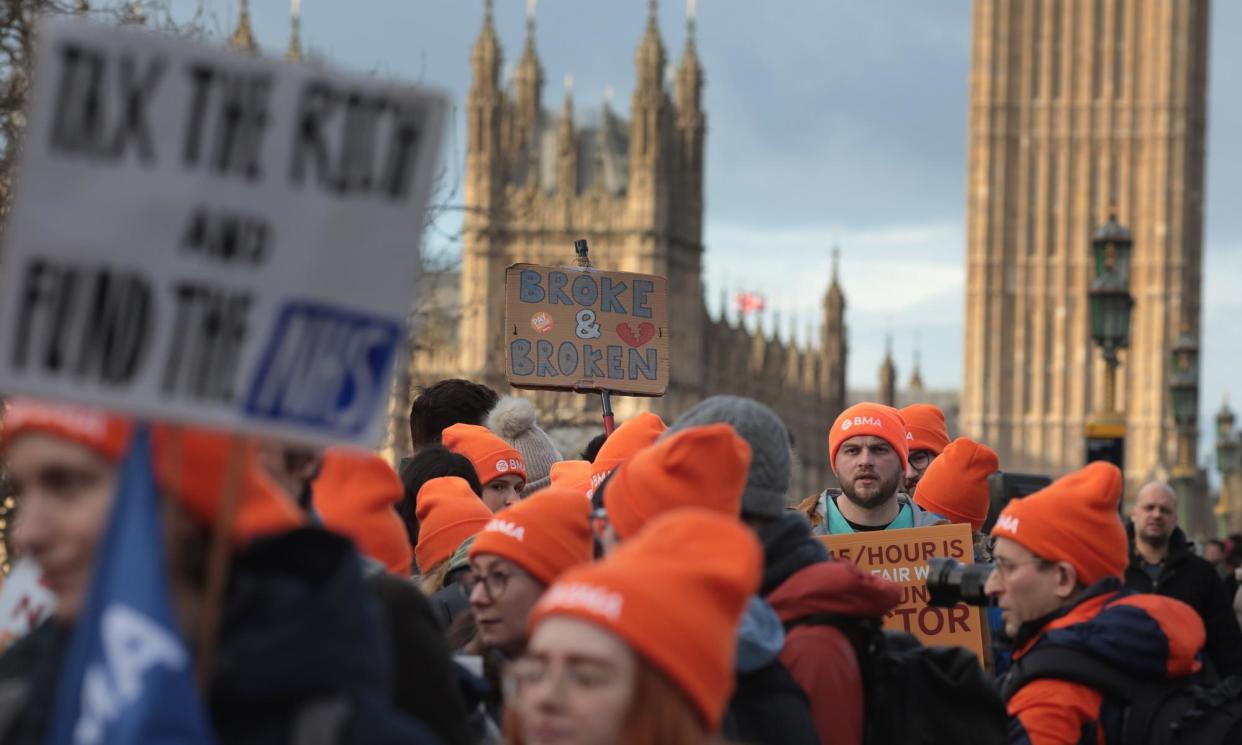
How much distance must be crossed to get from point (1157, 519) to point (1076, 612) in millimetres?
4475

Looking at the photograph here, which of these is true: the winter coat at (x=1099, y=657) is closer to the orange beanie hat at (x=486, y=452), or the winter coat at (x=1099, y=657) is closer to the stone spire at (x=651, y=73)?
the orange beanie hat at (x=486, y=452)

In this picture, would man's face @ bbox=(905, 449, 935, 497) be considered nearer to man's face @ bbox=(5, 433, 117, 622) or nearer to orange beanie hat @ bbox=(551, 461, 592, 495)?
orange beanie hat @ bbox=(551, 461, 592, 495)

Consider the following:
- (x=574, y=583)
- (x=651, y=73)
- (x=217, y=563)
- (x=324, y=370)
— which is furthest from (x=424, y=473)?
(x=651, y=73)

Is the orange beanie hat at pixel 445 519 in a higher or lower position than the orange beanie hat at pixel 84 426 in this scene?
lower

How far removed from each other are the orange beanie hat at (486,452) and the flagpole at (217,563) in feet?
14.1

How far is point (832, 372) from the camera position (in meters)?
78.9

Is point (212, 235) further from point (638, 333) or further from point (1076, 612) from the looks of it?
point (638, 333)

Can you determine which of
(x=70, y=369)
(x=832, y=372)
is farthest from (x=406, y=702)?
(x=832, y=372)

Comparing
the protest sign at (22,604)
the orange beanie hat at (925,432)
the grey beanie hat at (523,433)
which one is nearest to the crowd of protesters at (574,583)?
the grey beanie hat at (523,433)

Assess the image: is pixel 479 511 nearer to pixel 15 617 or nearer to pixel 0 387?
pixel 15 617

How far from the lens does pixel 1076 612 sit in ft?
15.6

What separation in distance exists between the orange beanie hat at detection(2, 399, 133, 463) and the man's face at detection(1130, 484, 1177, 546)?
6941 millimetres

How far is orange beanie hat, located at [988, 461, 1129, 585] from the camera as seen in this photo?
4797 mm

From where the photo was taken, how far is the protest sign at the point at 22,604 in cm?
377
